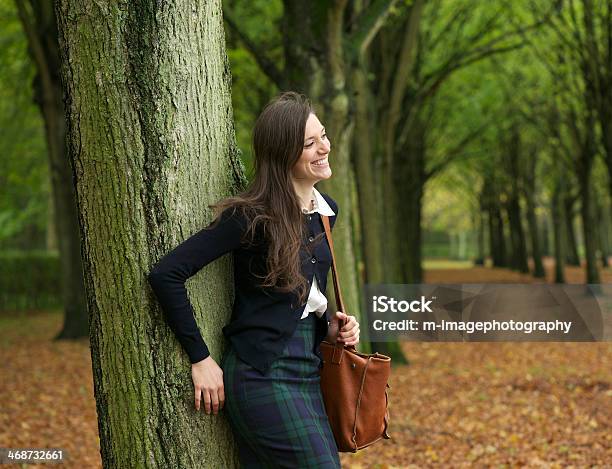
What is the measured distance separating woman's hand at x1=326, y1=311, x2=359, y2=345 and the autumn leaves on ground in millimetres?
3808

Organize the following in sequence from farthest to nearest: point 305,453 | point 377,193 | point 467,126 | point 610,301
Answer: point 467,126 < point 377,193 < point 610,301 < point 305,453

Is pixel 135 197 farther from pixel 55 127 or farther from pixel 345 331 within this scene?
pixel 55 127

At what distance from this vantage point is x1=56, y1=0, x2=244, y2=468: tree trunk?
2.94 metres

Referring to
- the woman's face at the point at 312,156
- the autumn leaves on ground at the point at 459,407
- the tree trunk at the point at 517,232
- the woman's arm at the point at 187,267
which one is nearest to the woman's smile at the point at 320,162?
the woman's face at the point at 312,156

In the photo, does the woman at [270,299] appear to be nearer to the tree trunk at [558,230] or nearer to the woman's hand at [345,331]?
the woman's hand at [345,331]

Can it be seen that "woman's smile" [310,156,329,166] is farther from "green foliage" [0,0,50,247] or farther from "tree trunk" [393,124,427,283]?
"tree trunk" [393,124,427,283]

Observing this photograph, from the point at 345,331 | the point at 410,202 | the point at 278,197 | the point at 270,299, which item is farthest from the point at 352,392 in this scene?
the point at 410,202

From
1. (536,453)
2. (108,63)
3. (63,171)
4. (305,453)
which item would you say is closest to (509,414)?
(536,453)

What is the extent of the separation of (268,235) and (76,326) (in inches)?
523

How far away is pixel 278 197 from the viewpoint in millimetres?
2955

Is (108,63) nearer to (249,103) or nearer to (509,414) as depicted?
(509,414)

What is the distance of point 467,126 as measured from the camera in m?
25.6

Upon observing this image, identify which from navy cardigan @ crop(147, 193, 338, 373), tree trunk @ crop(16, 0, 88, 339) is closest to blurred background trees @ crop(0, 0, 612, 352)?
tree trunk @ crop(16, 0, 88, 339)

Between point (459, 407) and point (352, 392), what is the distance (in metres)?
6.30
